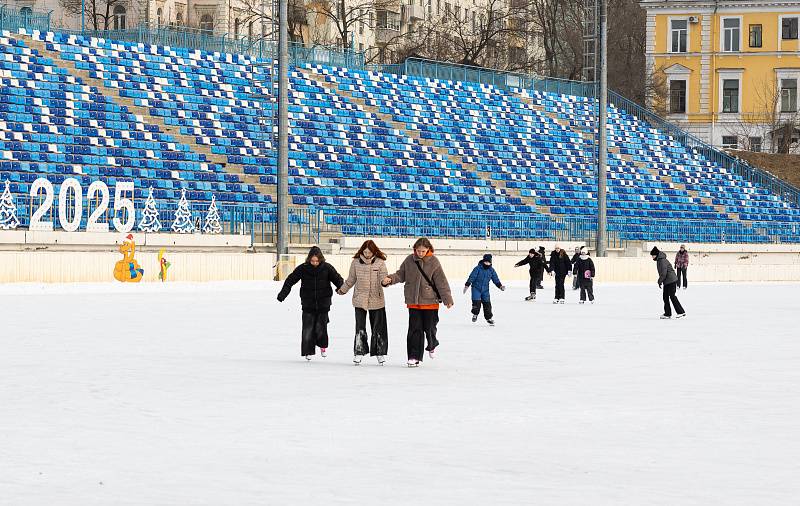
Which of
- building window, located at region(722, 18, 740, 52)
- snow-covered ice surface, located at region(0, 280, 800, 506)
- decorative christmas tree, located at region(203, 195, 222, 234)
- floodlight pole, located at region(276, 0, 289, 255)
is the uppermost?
building window, located at region(722, 18, 740, 52)

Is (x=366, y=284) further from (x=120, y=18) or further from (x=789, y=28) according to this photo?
(x=120, y=18)

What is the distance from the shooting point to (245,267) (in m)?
39.3

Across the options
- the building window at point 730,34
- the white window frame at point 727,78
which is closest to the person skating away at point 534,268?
the white window frame at point 727,78

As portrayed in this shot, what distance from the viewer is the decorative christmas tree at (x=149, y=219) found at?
3934cm

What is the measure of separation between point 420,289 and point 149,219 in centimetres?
2334

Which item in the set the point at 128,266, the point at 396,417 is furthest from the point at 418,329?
the point at 128,266

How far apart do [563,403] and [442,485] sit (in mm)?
4631

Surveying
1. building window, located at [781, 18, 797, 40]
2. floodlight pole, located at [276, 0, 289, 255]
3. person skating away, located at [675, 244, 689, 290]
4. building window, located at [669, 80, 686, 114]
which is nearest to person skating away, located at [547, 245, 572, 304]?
floodlight pole, located at [276, 0, 289, 255]

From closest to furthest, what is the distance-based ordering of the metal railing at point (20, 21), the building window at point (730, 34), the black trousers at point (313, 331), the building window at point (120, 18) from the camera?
the black trousers at point (313, 331)
the metal railing at point (20, 21)
the building window at point (730, 34)
the building window at point (120, 18)

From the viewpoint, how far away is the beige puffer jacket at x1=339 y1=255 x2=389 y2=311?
17.1 meters

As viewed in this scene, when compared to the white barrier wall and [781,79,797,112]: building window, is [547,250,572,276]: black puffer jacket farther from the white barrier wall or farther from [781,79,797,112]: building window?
[781,79,797,112]: building window

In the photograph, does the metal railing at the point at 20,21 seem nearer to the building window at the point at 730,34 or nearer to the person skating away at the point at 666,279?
the person skating away at the point at 666,279

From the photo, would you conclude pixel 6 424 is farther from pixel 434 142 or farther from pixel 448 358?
pixel 434 142

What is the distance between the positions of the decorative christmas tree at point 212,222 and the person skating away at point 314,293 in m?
23.3
